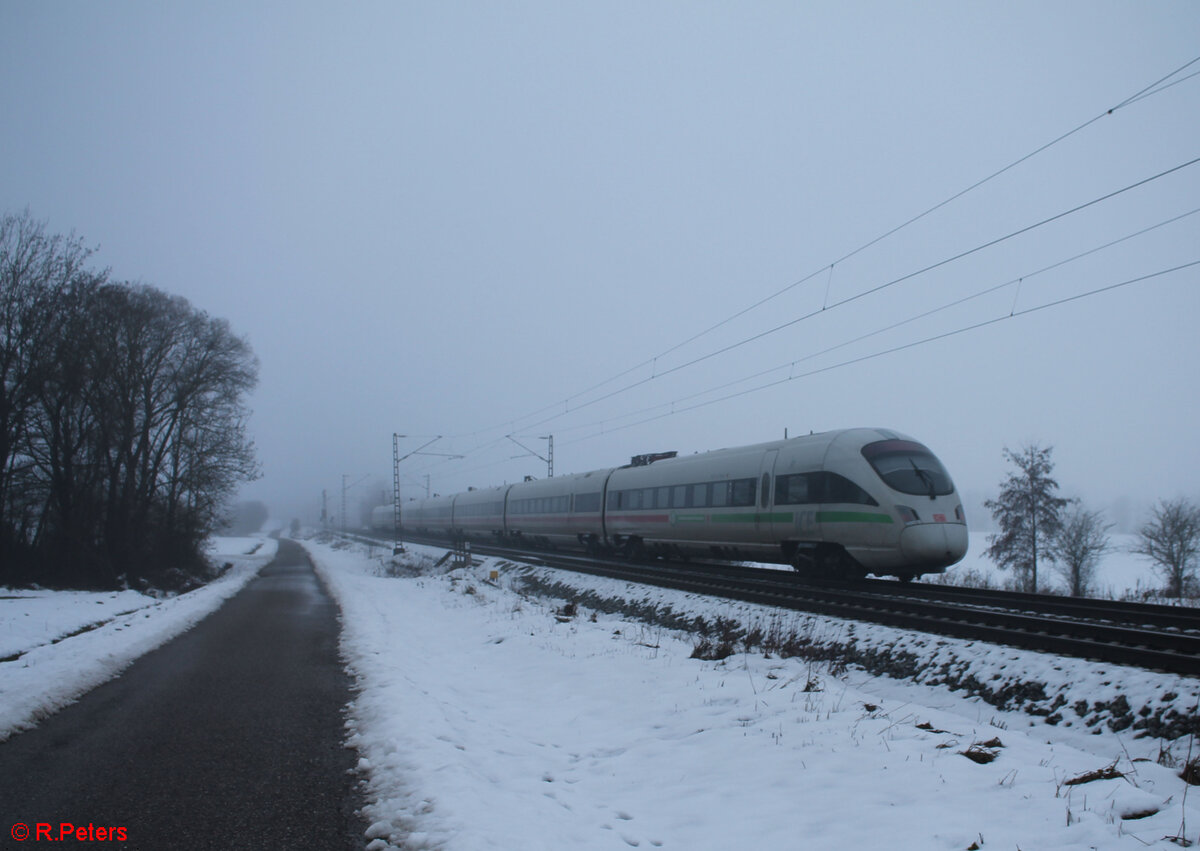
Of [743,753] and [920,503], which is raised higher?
[920,503]

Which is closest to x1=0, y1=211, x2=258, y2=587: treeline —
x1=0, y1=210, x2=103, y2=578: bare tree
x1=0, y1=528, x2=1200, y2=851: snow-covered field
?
x1=0, y1=210, x2=103, y2=578: bare tree

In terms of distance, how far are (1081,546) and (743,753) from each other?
39.5m

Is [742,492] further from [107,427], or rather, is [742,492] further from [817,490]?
[107,427]

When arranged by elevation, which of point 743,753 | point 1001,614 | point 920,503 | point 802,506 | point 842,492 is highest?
point 842,492

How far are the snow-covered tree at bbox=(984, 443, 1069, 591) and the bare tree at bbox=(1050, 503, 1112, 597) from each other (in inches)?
40.2

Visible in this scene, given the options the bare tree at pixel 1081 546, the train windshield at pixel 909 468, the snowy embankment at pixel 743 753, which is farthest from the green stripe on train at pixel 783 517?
the bare tree at pixel 1081 546

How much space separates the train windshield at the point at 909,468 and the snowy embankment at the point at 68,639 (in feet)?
43.3

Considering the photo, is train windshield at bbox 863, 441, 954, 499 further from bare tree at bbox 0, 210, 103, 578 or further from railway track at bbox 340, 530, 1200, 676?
bare tree at bbox 0, 210, 103, 578

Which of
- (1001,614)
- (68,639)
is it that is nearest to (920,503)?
(1001,614)

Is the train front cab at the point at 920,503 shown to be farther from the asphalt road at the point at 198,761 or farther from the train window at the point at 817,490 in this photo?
the asphalt road at the point at 198,761

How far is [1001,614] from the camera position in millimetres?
10062

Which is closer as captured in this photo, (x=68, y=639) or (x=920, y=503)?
(x=68, y=639)

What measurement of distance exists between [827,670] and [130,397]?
29.6m

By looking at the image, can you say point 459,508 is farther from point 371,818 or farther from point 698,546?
point 371,818
